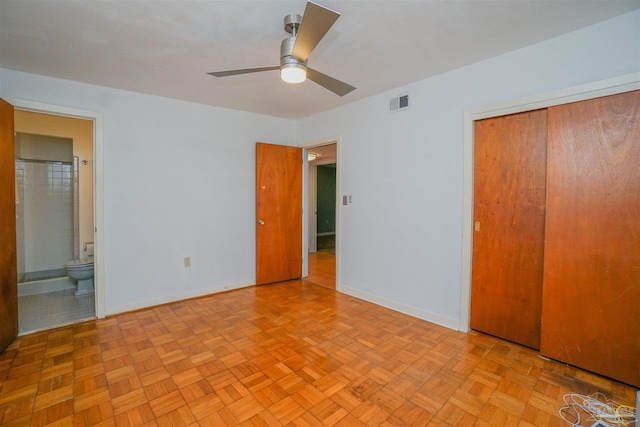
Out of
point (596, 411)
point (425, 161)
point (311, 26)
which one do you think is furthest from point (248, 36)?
point (596, 411)

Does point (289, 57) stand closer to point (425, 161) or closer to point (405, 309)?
point (425, 161)

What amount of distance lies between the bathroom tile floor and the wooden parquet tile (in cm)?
25

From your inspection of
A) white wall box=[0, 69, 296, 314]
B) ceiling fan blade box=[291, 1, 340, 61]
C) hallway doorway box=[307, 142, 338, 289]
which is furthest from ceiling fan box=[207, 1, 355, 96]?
hallway doorway box=[307, 142, 338, 289]

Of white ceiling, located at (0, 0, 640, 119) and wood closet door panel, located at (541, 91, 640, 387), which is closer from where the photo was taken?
white ceiling, located at (0, 0, 640, 119)

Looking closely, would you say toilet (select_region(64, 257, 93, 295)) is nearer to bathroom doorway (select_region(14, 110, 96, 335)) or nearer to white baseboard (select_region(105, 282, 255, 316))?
bathroom doorway (select_region(14, 110, 96, 335))

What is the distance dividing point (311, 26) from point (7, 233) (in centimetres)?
300

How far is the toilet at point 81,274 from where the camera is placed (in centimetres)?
373

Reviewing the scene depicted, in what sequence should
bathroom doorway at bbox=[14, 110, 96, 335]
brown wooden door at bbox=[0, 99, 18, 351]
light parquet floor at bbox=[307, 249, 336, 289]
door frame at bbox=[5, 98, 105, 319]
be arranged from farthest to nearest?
light parquet floor at bbox=[307, 249, 336, 289] → bathroom doorway at bbox=[14, 110, 96, 335] → door frame at bbox=[5, 98, 105, 319] → brown wooden door at bbox=[0, 99, 18, 351]

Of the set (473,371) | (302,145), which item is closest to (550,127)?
(473,371)

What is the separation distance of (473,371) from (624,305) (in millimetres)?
1082

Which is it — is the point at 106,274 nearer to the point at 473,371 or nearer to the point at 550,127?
the point at 473,371

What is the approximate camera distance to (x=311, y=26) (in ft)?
5.02

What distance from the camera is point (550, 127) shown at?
2229mm

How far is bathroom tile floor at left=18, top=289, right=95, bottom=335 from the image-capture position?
293 centimetres
